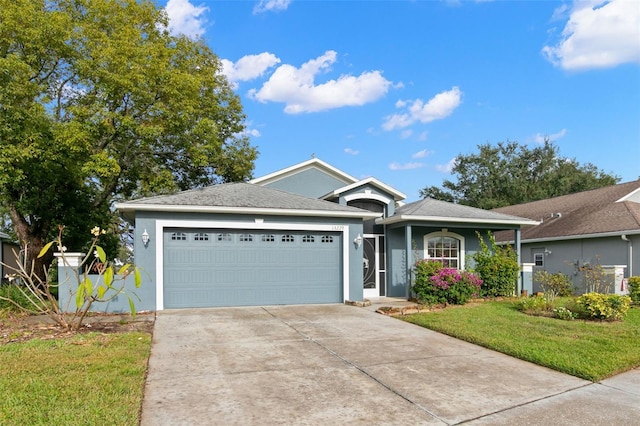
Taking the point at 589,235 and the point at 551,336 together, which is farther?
the point at 589,235

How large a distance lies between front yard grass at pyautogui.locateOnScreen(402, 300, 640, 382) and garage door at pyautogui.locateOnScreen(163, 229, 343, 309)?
3220 millimetres

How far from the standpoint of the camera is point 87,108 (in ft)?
39.1

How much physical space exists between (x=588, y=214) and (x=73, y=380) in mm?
19122

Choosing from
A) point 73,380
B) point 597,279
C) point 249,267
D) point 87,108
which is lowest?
point 73,380

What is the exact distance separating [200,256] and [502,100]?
43.2ft

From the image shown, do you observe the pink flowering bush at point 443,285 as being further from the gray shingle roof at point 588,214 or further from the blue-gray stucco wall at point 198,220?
the gray shingle roof at point 588,214

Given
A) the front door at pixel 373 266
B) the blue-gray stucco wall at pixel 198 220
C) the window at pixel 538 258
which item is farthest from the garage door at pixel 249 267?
the window at pixel 538 258

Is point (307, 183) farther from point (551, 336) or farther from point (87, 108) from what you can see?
point (551, 336)

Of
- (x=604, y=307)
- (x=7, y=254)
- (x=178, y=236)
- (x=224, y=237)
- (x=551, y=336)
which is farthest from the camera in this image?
(x=7, y=254)

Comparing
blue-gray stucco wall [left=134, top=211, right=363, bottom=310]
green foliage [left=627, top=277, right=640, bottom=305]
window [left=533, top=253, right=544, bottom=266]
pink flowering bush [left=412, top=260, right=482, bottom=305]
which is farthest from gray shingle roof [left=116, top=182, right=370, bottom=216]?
window [left=533, top=253, right=544, bottom=266]

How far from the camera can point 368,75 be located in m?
19.8

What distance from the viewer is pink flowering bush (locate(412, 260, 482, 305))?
1168 cm

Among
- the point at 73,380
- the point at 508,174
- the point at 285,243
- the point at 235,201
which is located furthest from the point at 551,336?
the point at 508,174

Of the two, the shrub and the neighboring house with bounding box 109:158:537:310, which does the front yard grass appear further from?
the neighboring house with bounding box 109:158:537:310
